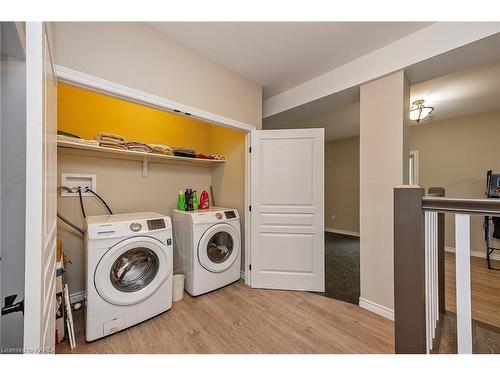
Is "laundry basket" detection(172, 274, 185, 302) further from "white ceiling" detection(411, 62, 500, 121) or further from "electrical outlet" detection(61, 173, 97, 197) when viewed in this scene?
"white ceiling" detection(411, 62, 500, 121)

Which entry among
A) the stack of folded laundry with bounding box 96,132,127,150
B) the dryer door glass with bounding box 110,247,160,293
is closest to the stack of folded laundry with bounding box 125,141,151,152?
the stack of folded laundry with bounding box 96,132,127,150

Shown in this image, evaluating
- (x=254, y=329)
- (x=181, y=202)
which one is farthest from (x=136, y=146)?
(x=254, y=329)

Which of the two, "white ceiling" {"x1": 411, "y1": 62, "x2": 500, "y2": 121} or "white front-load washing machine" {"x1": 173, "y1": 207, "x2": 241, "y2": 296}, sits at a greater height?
"white ceiling" {"x1": 411, "y1": 62, "x2": 500, "y2": 121}

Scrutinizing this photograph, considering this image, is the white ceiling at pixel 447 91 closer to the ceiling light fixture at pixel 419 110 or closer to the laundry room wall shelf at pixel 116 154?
the ceiling light fixture at pixel 419 110

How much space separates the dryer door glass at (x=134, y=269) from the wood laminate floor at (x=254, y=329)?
0.34 metres

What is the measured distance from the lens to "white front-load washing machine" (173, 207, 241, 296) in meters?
2.16

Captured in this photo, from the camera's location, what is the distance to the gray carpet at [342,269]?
229 centimetres

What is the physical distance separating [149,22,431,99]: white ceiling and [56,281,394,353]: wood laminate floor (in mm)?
2402

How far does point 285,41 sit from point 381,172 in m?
1.43

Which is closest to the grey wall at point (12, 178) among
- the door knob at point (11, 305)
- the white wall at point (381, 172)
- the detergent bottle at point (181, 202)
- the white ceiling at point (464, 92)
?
the door knob at point (11, 305)

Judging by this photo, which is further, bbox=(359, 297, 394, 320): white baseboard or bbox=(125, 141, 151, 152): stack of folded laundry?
bbox=(125, 141, 151, 152): stack of folded laundry

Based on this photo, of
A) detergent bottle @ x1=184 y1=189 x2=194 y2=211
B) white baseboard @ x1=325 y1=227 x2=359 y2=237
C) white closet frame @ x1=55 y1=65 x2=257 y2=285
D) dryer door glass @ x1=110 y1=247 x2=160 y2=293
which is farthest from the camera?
white baseboard @ x1=325 y1=227 x2=359 y2=237

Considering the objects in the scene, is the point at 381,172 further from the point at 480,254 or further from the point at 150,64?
the point at 480,254
